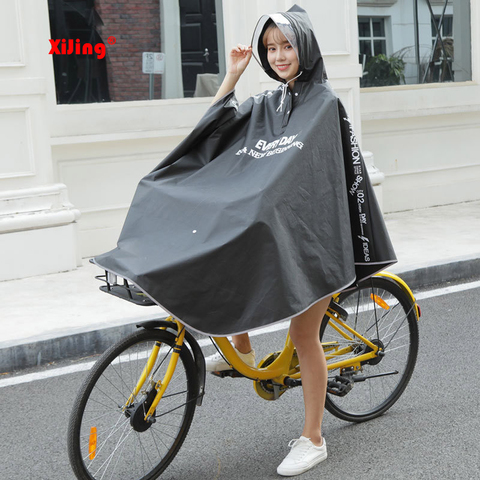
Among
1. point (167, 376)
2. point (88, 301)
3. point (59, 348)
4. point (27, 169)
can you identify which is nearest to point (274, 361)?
point (167, 376)

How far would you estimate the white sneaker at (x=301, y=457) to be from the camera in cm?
347

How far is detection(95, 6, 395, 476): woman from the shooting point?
3061 millimetres

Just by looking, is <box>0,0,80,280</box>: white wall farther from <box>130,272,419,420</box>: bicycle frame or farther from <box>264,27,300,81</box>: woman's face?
<box>264,27,300,81</box>: woman's face

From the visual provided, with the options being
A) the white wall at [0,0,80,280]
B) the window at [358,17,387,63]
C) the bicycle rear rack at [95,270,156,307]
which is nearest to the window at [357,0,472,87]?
the window at [358,17,387,63]

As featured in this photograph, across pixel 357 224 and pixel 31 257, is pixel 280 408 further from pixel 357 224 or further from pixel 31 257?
pixel 31 257

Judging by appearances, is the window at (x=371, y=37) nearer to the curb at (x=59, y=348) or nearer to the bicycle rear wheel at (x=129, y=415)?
the curb at (x=59, y=348)

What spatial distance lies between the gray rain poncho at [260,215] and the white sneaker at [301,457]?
0.74 metres

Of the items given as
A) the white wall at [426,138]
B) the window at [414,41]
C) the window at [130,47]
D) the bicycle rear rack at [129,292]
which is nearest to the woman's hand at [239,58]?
the bicycle rear rack at [129,292]

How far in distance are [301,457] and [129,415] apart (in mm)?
768

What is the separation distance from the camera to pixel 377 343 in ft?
13.0

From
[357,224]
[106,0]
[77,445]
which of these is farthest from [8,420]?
[106,0]

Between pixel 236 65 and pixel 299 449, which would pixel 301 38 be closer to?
pixel 236 65

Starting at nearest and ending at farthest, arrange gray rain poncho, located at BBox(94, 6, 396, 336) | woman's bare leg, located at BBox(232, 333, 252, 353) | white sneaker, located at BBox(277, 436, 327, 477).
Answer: gray rain poncho, located at BBox(94, 6, 396, 336) < white sneaker, located at BBox(277, 436, 327, 477) < woman's bare leg, located at BBox(232, 333, 252, 353)

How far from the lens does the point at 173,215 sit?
3211 millimetres
